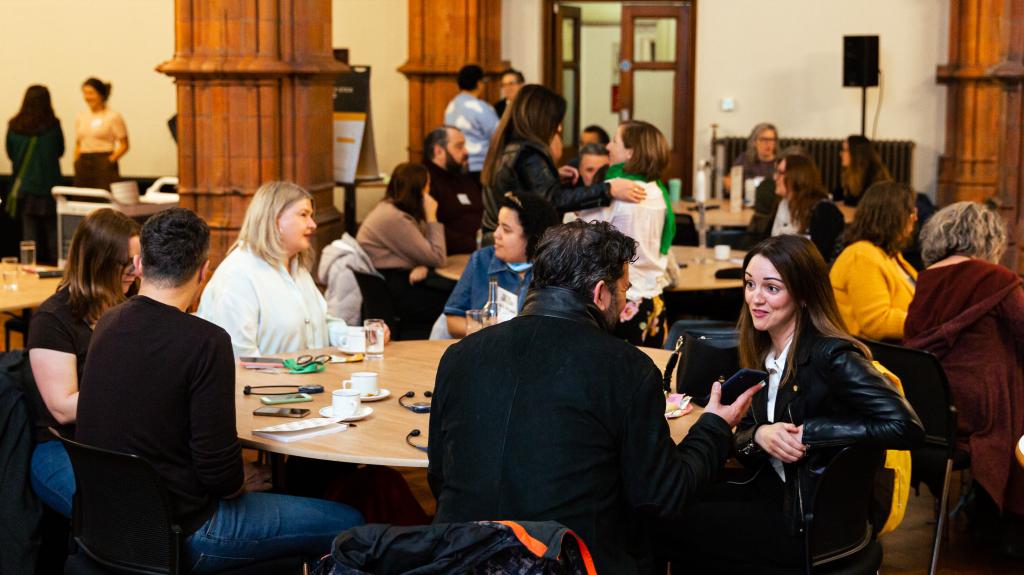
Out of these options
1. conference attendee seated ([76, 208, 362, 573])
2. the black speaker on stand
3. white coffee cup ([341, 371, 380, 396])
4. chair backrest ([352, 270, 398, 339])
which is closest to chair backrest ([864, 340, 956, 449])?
white coffee cup ([341, 371, 380, 396])

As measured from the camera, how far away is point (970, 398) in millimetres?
4688

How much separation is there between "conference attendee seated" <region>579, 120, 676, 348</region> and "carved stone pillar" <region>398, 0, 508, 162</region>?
6.20 meters

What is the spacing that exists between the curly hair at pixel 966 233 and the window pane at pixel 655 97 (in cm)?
919

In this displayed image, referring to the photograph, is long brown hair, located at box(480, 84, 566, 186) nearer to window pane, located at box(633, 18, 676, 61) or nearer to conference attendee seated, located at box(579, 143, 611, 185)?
conference attendee seated, located at box(579, 143, 611, 185)

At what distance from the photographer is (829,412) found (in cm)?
330

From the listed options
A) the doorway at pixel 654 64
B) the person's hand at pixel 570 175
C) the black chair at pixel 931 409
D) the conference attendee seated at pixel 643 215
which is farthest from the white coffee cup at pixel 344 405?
the doorway at pixel 654 64

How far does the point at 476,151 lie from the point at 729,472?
690 cm

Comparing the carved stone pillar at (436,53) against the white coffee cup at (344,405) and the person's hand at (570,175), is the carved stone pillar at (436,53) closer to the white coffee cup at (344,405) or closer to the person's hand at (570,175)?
the person's hand at (570,175)

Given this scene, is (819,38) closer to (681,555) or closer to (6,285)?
(6,285)

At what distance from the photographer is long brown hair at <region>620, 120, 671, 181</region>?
587cm

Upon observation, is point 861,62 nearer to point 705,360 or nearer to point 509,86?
point 509,86

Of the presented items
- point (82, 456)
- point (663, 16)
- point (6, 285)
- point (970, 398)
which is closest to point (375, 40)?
point (663, 16)

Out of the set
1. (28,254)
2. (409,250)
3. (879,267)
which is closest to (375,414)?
(879,267)

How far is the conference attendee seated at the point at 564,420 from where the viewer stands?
268cm
